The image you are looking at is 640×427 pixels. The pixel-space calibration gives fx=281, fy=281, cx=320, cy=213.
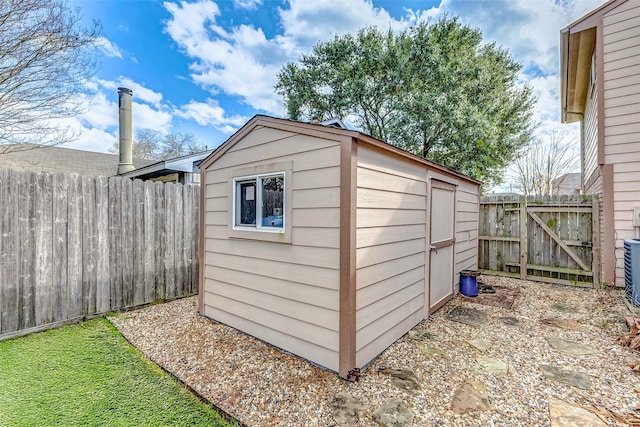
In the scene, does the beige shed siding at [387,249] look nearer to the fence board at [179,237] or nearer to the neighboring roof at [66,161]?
the fence board at [179,237]

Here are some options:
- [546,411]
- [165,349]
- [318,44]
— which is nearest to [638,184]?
[546,411]

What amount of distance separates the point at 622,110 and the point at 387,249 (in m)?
5.29

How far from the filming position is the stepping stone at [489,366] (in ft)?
8.70

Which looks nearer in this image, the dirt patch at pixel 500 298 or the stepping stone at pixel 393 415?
the stepping stone at pixel 393 415

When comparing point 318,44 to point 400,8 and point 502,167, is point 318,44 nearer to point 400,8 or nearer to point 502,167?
point 400,8

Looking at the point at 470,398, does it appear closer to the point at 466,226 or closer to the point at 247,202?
the point at 247,202

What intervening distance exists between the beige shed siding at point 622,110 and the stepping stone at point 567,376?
377 centimetres

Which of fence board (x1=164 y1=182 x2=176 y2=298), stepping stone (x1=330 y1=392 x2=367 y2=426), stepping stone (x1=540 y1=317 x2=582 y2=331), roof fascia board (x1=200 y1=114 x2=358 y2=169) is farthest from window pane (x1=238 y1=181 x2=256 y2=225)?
stepping stone (x1=540 y1=317 x2=582 y2=331)

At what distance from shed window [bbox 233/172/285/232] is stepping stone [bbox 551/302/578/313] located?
14.6 ft

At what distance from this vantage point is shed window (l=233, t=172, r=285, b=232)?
10.3 feet

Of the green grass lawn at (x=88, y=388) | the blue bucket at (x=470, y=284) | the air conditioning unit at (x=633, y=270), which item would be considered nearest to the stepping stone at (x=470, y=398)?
the green grass lawn at (x=88, y=388)

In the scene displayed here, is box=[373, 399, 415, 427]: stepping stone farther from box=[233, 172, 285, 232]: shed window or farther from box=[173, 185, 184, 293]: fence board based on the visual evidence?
box=[173, 185, 184, 293]: fence board

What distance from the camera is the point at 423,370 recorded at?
268cm

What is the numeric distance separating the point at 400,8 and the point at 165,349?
13.1 m
